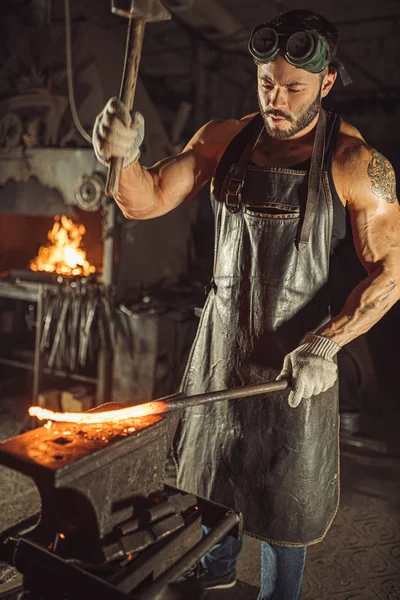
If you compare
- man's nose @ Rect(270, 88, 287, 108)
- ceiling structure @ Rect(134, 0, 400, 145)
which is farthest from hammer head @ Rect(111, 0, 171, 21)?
ceiling structure @ Rect(134, 0, 400, 145)

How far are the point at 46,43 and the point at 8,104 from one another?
0.68m

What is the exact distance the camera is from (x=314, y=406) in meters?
2.36

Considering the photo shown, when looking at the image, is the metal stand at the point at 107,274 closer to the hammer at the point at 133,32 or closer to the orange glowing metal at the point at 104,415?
the hammer at the point at 133,32

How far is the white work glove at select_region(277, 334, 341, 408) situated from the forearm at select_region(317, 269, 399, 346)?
8 cm

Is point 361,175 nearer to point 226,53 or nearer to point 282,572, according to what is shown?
point 282,572

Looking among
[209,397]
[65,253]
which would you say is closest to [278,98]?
[209,397]

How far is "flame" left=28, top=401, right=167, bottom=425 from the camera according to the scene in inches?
67.2

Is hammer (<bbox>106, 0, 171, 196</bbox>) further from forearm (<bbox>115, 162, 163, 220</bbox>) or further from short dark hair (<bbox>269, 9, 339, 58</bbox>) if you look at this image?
short dark hair (<bbox>269, 9, 339, 58</bbox>)

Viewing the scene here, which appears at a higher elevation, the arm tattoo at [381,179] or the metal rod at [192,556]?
the arm tattoo at [381,179]

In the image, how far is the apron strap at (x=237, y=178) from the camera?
2391 mm

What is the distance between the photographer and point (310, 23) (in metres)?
2.30

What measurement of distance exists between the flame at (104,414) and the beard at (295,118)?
1.35 m

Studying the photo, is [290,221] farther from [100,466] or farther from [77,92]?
[77,92]

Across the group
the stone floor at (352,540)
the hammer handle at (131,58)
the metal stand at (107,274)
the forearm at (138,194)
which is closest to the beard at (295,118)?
the forearm at (138,194)
